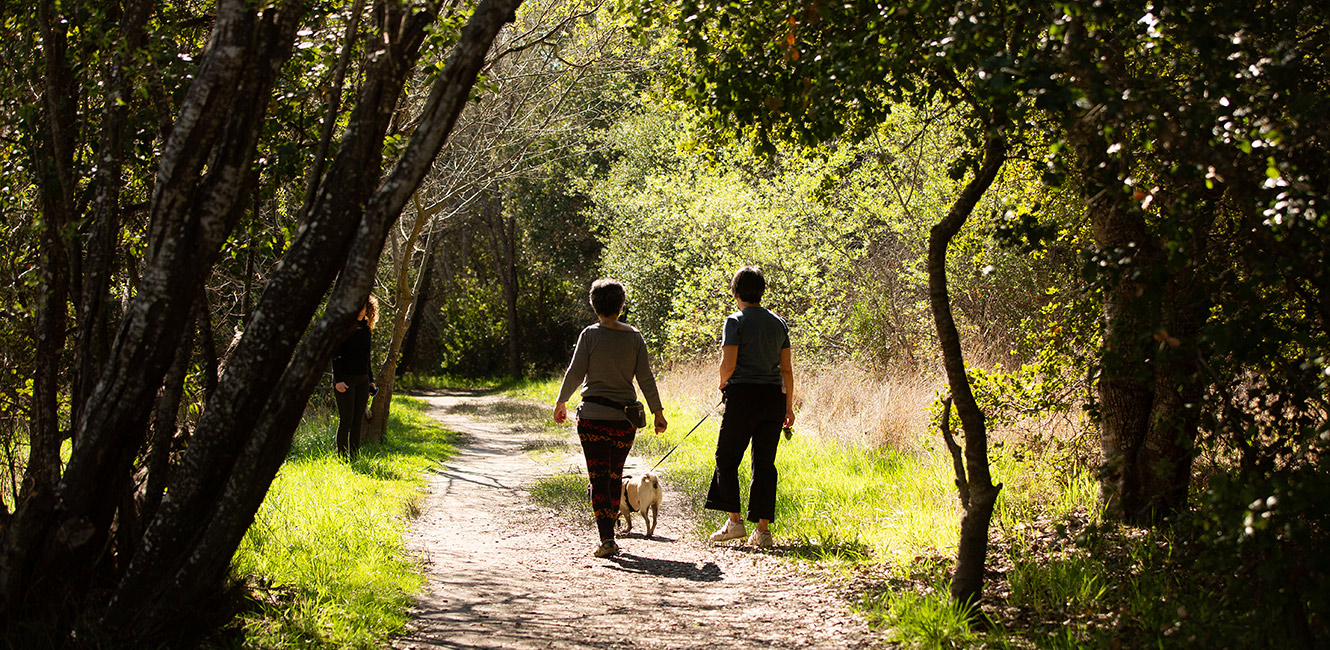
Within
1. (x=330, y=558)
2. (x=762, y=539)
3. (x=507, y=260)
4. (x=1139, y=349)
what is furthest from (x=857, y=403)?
(x=507, y=260)

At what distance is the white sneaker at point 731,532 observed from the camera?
734 centimetres

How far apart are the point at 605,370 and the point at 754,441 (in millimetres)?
1252

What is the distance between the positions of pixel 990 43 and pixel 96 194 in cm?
398

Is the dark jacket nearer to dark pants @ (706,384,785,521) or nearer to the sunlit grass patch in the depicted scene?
the sunlit grass patch

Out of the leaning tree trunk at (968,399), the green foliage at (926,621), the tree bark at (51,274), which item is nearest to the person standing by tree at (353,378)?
the tree bark at (51,274)

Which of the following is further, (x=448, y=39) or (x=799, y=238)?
(x=799, y=238)

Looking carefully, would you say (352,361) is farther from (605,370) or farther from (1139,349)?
(1139,349)

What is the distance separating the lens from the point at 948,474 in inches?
313

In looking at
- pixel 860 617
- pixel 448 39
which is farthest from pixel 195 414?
pixel 860 617

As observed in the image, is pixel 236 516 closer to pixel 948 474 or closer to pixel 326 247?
pixel 326 247

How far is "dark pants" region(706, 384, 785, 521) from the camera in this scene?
7.21 meters

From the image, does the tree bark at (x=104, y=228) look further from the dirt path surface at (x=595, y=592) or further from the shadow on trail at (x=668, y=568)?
the shadow on trail at (x=668, y=568)

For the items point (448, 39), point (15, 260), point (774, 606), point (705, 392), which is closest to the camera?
point (448, 39)

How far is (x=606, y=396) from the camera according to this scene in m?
6.97
